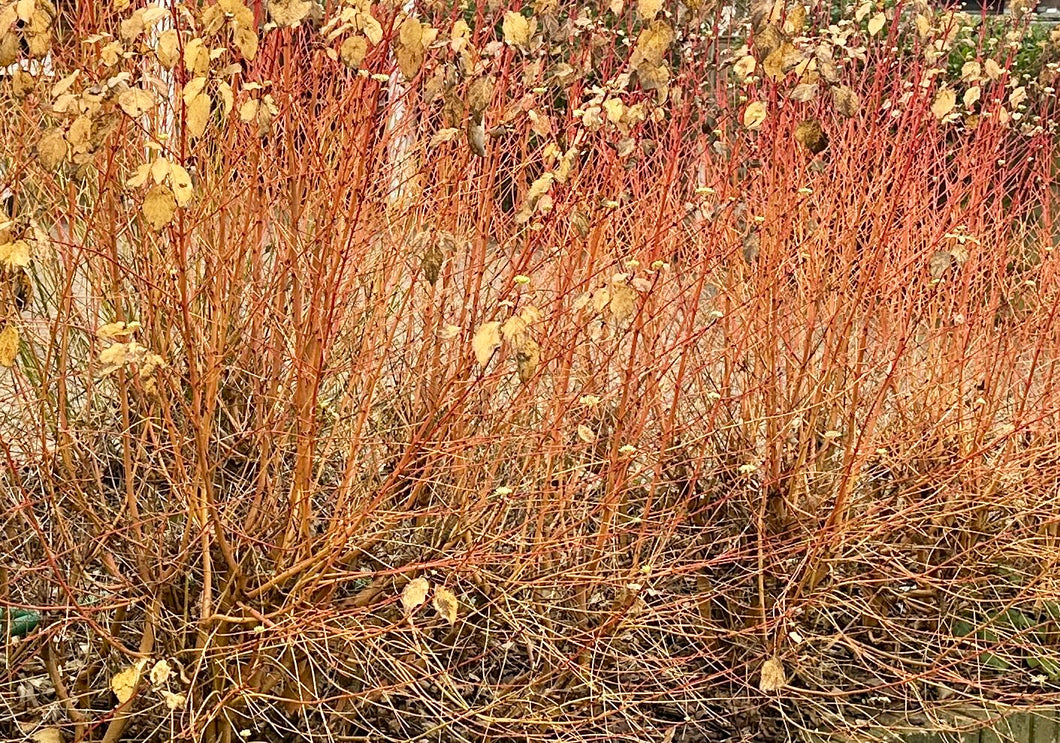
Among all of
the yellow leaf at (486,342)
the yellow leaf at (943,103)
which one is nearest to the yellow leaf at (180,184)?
the yellow leaf at (486,342)

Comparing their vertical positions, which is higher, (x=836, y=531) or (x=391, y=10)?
(x=391, y=10)

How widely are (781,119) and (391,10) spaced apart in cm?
150

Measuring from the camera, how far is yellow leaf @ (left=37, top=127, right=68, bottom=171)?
2.19 meters

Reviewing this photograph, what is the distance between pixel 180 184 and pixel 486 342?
1.94 ft

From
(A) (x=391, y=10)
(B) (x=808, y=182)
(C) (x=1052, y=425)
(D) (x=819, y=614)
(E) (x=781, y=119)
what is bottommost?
(D) (x=819, y=614)

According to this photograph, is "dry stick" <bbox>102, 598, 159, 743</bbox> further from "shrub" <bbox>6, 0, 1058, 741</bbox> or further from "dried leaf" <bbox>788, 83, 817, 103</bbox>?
"dried leaf" <bbox>788, 83, 817, 103</bbox>

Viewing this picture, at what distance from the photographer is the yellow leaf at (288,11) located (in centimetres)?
230

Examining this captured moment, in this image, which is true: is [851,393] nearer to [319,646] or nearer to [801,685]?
[801,685]

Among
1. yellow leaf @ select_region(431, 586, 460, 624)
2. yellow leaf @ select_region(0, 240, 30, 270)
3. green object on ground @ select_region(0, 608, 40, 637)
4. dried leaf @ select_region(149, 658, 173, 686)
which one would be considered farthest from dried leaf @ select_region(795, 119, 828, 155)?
green object on ground @ select_region(0, 608, 40, 637)

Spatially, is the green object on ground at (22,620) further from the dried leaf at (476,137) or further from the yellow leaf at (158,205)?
the dried leaf at (476,137)

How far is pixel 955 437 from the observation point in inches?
163

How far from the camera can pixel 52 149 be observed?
2.19 metres

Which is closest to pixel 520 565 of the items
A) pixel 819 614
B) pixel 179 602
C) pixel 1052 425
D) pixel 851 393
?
pixel 179 602

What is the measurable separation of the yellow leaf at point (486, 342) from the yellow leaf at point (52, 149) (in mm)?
773
